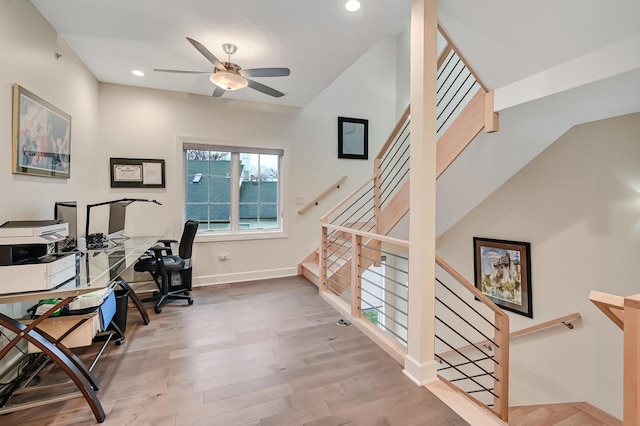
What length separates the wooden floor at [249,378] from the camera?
1.63 metres

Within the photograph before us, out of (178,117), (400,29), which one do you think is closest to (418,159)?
(178,117)

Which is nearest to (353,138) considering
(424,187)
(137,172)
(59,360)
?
(424,187)

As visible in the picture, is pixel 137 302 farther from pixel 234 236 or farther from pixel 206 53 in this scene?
pixel 206 53

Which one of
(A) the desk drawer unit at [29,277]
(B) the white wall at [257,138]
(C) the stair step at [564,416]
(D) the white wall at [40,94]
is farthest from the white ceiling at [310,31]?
(C) the stair step at [564,416]

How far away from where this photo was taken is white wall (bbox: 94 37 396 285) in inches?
146

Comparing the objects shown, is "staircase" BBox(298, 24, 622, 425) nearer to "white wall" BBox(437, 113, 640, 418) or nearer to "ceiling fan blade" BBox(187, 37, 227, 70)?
"white wall" BBox(437, 113, 640, 418)

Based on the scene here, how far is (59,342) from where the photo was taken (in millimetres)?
1795

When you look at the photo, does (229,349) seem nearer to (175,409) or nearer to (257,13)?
(175,409)

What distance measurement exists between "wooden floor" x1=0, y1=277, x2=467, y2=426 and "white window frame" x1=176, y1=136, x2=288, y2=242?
136 cm

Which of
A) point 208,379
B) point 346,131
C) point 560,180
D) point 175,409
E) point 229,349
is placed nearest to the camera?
point 175,409

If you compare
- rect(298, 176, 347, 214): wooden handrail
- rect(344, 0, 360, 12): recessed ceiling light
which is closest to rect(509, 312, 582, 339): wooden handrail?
rect(298, 176, 347, 214): wooden handrail

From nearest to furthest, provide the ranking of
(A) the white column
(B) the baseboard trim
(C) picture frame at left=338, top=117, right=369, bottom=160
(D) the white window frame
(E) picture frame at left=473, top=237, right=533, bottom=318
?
(A) the white column → (E) picture frame at left=473, top=237, right=533, bottom=318 → (D) the white window frame → (B) the baseboard trim → (C) picture frame at left=338, top=117, right=369, bottom=160

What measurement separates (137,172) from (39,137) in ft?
4.80

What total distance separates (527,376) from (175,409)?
3688mm
